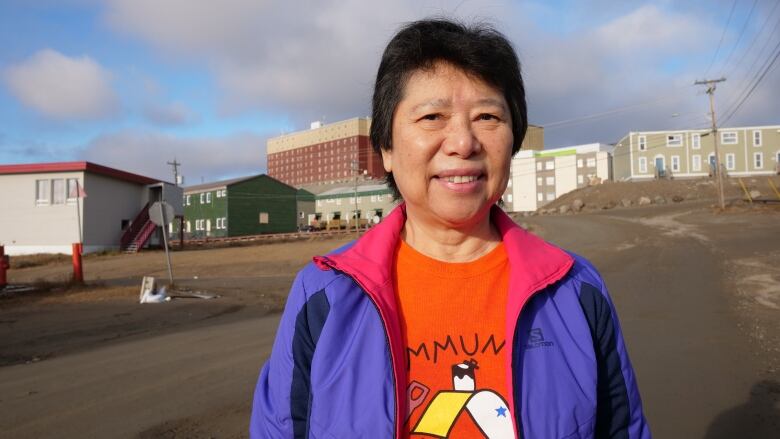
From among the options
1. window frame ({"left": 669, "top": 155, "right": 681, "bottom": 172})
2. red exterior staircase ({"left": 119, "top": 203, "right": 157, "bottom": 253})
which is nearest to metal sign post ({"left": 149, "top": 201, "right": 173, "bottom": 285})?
red exterior staircase ({"left": 119, "top": 203, "right": 157, "bottom": 253})

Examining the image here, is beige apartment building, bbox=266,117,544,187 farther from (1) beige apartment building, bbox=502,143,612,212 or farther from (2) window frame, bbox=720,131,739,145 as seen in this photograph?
(2) window frame, bbox=720,131,739,145

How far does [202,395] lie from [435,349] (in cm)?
392

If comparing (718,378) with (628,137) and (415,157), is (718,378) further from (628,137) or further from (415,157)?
(628,137)

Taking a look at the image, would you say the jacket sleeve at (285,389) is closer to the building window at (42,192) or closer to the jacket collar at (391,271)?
the jacket collar at (391,271)

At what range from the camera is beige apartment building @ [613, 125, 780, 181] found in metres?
56.8

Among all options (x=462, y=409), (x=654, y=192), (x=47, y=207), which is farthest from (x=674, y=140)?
(x=462, y=409)

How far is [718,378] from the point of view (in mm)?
5125

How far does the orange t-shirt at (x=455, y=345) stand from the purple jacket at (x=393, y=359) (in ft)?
0.19

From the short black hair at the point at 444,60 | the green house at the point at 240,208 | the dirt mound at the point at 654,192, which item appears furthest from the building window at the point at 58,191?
the dirt mound at the point at 654,192

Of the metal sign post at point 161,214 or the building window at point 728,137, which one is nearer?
the metal sign post at point 161,214

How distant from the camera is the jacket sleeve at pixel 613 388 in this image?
161 cm

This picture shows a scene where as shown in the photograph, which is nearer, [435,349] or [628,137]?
[435,349]

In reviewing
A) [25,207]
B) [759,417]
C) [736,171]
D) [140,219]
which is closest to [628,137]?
[736,171]

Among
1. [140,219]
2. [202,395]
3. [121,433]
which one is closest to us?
[121,433]
